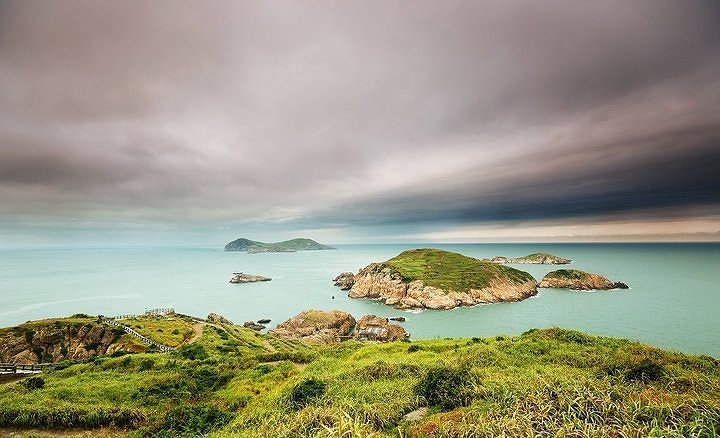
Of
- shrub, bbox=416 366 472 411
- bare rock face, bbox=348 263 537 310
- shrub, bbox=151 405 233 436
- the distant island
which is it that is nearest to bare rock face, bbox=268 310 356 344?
bare rock face, bbox=348 263 537 310

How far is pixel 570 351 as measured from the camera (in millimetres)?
23906

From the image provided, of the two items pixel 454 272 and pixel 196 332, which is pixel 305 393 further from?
pixel 454 272

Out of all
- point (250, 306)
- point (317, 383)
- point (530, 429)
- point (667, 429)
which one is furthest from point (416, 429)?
point (250, 306)

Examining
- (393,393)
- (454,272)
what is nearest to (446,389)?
(393,393)

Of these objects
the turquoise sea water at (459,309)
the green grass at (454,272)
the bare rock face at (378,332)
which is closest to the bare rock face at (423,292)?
the green grass at (454,272)

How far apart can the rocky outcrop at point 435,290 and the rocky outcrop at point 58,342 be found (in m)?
88.6

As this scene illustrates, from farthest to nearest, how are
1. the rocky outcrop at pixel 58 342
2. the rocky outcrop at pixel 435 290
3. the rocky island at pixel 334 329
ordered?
the rocky outcrop at pixel 435 290 < the rocky island at pixel 334 329 < the rocky outcrop at pixel 58 342

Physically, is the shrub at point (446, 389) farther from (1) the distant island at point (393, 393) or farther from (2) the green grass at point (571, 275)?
(2) the green grass at point (571, 275)

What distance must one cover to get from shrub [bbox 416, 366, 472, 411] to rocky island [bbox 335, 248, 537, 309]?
322 ft

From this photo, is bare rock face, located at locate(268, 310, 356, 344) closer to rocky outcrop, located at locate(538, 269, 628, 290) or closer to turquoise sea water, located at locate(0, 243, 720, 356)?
turquoise sea water, located at locate(0, 243, 720, 356)

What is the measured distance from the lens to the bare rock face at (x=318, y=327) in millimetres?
75625

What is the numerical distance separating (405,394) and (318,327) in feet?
231

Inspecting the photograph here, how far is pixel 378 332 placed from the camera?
239ft

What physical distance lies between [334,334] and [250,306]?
5764 cm
